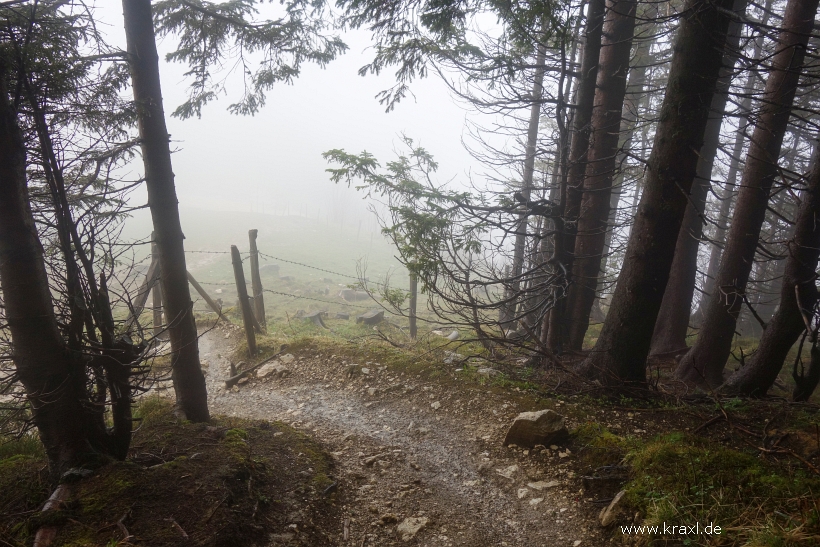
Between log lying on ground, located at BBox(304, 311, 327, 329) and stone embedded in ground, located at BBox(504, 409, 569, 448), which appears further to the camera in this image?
log lying on ground, located at BBox(304, 311, 327, 329)

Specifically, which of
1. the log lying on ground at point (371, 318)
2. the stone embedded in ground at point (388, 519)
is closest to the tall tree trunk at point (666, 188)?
the stone embedded in ground at point (388, 519)

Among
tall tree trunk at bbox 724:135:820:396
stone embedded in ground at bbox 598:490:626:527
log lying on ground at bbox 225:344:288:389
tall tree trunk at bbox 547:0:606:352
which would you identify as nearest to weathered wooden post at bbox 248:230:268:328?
log lying on ground at bbox 225:344:288:389

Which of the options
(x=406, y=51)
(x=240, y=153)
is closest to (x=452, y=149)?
(x=240, y=153)

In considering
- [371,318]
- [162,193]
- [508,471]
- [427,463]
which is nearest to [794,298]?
[508,471]

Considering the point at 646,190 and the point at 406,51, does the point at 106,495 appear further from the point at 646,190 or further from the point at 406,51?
the point at 406,51

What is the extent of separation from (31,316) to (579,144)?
628cm

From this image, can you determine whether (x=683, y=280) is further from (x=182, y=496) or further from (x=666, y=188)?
(x=182, y=496)

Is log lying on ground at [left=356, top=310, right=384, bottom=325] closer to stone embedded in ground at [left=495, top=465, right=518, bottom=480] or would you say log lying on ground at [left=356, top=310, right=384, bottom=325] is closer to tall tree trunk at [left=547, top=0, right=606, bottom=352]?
tall tree trunk at [left=547, top=0, right=606, bottom=352]

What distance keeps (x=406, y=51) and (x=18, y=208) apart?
19.1 ft

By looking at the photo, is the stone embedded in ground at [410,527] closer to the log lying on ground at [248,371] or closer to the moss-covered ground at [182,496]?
the moss-covered ground at [182,496]

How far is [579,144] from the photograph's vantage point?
5973 mm

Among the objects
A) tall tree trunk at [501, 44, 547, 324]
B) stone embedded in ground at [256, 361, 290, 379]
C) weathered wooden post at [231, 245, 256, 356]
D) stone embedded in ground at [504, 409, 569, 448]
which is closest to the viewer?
stone embedded in ground at [504, 409, 569, 448]

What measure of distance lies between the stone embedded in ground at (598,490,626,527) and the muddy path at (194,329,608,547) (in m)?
0.11

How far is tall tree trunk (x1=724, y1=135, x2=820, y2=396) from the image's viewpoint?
14.7 feet
